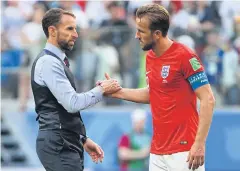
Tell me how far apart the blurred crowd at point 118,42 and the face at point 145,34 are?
689 centimetres

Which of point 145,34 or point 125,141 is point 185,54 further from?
point 125,141

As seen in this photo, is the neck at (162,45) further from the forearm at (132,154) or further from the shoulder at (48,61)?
the forearm at (132,154)

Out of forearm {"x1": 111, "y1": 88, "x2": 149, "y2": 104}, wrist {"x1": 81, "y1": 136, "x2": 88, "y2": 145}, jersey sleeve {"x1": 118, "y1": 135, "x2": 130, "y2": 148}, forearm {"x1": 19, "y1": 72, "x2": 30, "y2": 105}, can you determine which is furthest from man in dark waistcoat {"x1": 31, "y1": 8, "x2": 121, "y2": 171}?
forearm {"x1": 19, "y1": 72, "x2": 30, "y2": 105}

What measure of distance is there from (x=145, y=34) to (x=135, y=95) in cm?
83

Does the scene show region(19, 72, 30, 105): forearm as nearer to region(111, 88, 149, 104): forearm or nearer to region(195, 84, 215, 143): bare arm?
region(111, 88, 149, 104): forearm

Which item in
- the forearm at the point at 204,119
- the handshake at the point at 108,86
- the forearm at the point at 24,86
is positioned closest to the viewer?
the forearm at the point at 204,119

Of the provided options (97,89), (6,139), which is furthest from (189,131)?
(6,139)

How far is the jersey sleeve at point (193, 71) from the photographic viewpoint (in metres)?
7.38

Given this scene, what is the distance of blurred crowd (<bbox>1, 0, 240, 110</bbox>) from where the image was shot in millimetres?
14523

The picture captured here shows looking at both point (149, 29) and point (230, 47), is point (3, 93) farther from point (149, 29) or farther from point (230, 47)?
point (149, 29)

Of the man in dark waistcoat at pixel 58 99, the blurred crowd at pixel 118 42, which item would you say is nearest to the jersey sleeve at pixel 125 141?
the blurred crowd at pixel 118 42

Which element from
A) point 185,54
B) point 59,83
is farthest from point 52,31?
point 185,54

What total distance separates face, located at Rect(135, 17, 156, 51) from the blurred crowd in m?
6.89

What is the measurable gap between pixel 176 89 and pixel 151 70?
0.35 meters
